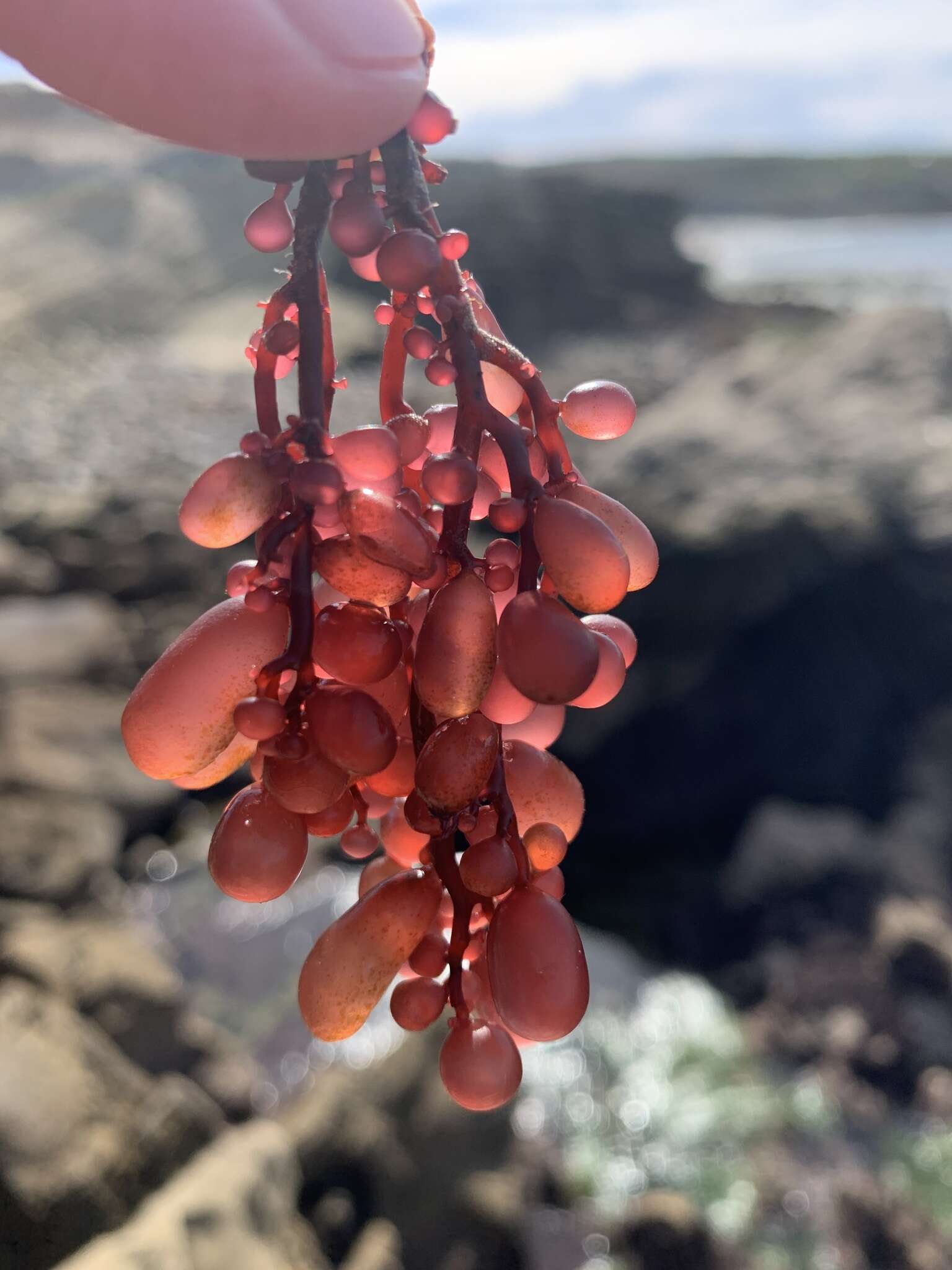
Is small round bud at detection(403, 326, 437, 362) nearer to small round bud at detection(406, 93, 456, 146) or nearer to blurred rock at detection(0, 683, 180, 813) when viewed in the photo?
small round bud at detection(406, 93, 456, 146)

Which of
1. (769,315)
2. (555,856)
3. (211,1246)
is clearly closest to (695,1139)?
(211,1246)

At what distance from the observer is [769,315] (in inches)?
107

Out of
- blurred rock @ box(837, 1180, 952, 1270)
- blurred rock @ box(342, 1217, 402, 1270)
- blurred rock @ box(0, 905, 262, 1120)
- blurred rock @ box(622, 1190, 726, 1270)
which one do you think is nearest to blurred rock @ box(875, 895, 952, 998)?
blurred rock @ box(837, 1180, 952, 1270)

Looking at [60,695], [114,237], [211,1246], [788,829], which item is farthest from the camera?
[114,237]

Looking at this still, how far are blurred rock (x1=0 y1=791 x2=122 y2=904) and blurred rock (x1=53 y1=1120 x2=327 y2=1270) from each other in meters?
0.49

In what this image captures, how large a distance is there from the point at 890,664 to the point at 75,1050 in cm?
167

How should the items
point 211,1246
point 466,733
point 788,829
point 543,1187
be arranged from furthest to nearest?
1. point 788,829
2. point 543,1187
3. point 211,1246
4. point 466,733

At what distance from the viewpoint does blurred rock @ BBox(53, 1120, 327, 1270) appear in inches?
24.6

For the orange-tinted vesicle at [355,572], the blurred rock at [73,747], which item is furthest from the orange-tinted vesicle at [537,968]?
the blurred rock at [73,747]

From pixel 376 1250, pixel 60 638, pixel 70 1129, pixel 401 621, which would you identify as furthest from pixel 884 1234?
pixel 60 638

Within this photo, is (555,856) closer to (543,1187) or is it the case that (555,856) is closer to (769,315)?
(543,1187)

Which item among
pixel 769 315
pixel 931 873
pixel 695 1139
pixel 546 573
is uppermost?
pixel 546 573

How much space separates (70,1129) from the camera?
0.65 metres

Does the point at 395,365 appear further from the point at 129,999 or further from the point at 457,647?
the point at 129,999
